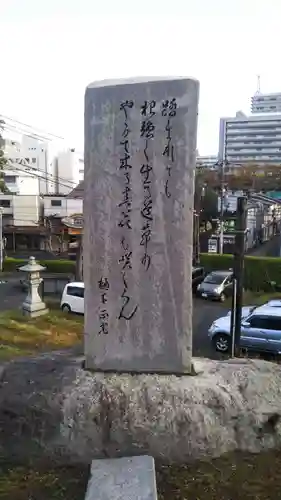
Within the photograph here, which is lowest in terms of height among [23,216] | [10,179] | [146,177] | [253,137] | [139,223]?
[23,216]

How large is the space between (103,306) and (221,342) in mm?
8950

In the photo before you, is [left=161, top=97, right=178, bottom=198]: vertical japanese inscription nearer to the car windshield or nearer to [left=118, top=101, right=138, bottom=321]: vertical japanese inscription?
[left=118, top=101, right=138, bottom=321]: vertical japanese inscription

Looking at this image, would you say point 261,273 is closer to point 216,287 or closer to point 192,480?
point 216,287

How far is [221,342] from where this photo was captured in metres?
13.0

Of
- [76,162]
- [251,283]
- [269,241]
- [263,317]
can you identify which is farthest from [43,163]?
[263,317]

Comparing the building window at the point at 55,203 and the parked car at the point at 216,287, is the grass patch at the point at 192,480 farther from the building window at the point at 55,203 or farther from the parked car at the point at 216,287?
the building window at the point at 55,203

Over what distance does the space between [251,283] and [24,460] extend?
21.8 meters

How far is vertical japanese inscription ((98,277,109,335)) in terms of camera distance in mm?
4805

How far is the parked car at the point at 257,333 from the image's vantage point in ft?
39.8

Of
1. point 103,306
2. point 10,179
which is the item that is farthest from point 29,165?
point 103,306

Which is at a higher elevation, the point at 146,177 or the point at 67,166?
the point at 67,166

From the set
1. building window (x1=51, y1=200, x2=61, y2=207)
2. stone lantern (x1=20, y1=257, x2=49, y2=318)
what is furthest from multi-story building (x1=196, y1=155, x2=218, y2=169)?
building window (x1=51, y1=200, x2=61, y2=207)

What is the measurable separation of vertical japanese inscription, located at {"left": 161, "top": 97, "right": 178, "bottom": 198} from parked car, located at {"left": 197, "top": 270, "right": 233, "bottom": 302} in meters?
17.1

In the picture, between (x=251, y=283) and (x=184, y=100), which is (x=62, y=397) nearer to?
(x=184, y=100)
